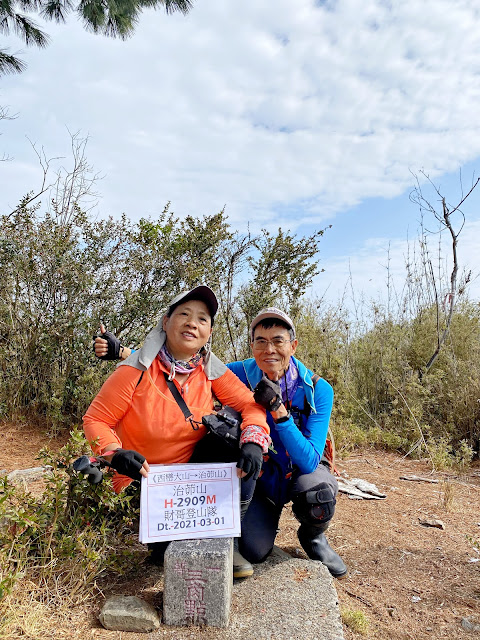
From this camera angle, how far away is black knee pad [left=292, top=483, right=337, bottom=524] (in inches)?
109

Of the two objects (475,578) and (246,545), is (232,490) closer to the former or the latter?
(246,545)

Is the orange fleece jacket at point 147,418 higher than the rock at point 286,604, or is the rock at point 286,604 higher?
the orange fleece jacket at point 147,418

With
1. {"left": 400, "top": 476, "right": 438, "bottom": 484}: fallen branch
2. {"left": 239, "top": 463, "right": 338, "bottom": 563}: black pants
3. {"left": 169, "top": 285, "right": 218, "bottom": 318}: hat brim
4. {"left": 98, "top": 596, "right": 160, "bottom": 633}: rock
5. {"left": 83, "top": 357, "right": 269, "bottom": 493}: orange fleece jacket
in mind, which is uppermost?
{"left": 169, "top": 285, "right": 218, "bottom": 318}: hat brim

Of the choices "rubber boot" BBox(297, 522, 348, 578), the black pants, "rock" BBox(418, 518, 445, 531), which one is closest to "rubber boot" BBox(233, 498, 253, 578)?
the black pants

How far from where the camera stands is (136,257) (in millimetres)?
5770

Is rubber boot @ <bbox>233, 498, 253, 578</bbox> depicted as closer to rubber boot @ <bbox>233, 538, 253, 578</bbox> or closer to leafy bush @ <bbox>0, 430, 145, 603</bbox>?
rubber boot @ <bbox>233, 538, 253, 578</bbox>

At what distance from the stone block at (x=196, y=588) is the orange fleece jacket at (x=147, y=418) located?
0.51 m

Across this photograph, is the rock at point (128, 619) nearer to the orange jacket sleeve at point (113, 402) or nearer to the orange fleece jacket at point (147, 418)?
the orange fleece jacket at point (147, 418)

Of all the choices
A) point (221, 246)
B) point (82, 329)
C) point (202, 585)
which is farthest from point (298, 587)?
point (221, 246)

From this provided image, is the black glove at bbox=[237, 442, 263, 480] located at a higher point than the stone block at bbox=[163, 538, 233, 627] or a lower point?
higher

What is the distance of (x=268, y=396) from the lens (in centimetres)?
254

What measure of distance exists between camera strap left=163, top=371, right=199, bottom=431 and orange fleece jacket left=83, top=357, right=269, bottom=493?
2 centimetres

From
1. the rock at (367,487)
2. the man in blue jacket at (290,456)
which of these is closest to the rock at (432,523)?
the rock at (367,487)

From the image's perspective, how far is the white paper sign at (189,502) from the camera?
2336 mm
